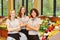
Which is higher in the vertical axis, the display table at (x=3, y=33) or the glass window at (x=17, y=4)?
the glass window at (x=17, y=4)

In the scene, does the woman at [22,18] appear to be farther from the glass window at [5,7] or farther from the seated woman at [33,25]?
the glass window at [5,7]

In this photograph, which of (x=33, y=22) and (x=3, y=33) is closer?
(x=3, y=33)

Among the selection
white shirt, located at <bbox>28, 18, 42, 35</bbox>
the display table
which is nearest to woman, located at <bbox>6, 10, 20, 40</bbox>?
the display table

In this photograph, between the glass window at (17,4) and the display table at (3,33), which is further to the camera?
the glass window at (17,4)

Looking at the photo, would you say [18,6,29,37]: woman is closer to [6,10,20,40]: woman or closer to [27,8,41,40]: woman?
[6,10,20,40]: woman

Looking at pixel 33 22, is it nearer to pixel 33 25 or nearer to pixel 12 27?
pixel 33 25

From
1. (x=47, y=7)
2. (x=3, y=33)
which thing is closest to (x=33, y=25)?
(x=3, y=33)

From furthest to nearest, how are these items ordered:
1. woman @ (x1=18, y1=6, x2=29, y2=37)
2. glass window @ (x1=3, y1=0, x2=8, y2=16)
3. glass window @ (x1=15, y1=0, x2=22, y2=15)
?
1. glass window @ (x1=3, y1=0, x2=8, y2=16)
2. glass window @ (x1=15, y1=0, x2=22, y2=15)
3. woman @ (x1=18, y1=6, x2=29, y2=37)

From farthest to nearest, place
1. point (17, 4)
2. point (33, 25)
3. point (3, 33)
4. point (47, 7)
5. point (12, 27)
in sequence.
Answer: point (17, 4) → point (47, 7) → point (12, 27) → point (33, 25) → point (3, 33)

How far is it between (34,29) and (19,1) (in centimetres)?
613

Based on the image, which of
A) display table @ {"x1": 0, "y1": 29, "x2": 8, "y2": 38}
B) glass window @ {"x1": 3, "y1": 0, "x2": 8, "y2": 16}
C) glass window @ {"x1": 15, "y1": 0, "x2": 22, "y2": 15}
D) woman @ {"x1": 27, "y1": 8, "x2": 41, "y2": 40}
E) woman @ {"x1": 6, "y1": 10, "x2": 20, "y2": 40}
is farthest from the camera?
glass window @ {"x1": 3, "y1": 0, "x2": 8, "y2": 16}

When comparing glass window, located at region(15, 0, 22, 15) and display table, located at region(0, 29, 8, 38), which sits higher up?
glass window, located at region(15, 0, 22, 15)

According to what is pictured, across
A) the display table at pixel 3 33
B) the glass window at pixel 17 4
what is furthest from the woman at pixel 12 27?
the glass window at pixel 17 4

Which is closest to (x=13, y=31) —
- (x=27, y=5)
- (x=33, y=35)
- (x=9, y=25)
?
(x=9, y=25)
